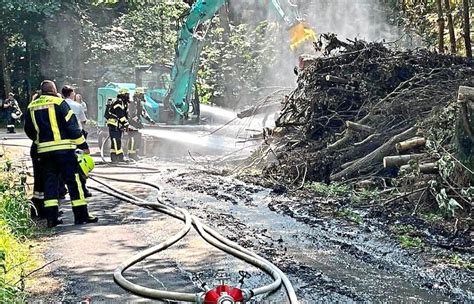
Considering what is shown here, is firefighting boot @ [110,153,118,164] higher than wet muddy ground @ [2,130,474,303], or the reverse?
wet muddy ground @ [2,130,474,303]

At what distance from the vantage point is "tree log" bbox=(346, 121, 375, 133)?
428 inches

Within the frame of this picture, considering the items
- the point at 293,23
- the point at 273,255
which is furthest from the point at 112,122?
the point at 273,255

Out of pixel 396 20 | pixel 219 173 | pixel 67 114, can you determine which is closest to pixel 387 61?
pixel 219 173

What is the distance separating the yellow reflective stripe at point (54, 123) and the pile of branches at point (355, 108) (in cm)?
456

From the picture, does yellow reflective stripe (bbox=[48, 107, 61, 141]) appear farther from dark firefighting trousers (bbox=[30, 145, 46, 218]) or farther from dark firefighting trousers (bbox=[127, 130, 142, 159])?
dark firefighting trousers (bbox=[127, 130, 142, 159])

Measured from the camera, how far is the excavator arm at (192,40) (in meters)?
14.5

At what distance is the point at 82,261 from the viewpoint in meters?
6.33

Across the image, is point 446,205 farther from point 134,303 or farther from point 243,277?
point 134,303

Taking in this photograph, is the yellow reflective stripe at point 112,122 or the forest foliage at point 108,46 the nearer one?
the yellow reflective stripe at point 112,122

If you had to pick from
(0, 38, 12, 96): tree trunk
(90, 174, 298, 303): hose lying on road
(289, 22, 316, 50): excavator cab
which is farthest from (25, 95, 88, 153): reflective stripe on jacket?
(0, 38, 12, 96): tree trunk

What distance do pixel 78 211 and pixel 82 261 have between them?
1.97 metres

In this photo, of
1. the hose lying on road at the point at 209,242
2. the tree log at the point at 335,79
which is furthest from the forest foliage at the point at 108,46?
the hose lying on road at the point at 209,242

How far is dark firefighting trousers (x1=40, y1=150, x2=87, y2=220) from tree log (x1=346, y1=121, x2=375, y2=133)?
→ 16.6 ft

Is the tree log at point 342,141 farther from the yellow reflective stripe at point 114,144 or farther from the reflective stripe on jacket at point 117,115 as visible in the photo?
the yellow reflective stripe at point 114,144
